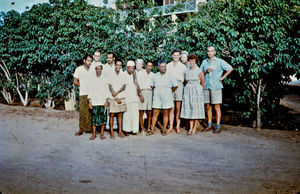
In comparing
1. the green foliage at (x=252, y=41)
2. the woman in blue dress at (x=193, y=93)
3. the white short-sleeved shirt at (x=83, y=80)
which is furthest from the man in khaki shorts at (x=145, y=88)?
the green foliage at (x=252, y=41)

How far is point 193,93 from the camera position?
6.27 m

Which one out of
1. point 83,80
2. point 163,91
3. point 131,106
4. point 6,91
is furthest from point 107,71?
point 6,91

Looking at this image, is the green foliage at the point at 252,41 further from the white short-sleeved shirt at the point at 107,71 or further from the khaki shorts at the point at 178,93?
the white short-sleeved shirt at the point at 107,71

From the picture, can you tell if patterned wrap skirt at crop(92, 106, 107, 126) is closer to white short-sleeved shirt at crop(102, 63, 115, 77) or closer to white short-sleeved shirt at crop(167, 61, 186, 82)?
white short-sleeved shirt at crop(102, 63, 115, 77)

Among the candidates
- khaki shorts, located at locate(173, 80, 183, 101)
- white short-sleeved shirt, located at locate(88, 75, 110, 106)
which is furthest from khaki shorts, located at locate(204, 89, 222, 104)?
white short-sleeved shirt, located at locate(88, 75, 110, 106)

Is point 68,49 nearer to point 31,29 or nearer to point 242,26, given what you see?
point 31,29

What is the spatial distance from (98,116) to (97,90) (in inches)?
22.0

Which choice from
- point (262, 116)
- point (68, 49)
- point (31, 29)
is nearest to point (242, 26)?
point (262, 116)

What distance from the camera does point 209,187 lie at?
3580mm

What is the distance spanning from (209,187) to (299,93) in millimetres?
12334

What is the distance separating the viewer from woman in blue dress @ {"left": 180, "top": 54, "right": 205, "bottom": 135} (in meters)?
6.27

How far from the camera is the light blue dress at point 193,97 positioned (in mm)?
6273

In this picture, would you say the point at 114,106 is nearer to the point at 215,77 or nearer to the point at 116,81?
the point at 116,81

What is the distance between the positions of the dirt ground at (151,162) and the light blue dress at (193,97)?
1.72ft
